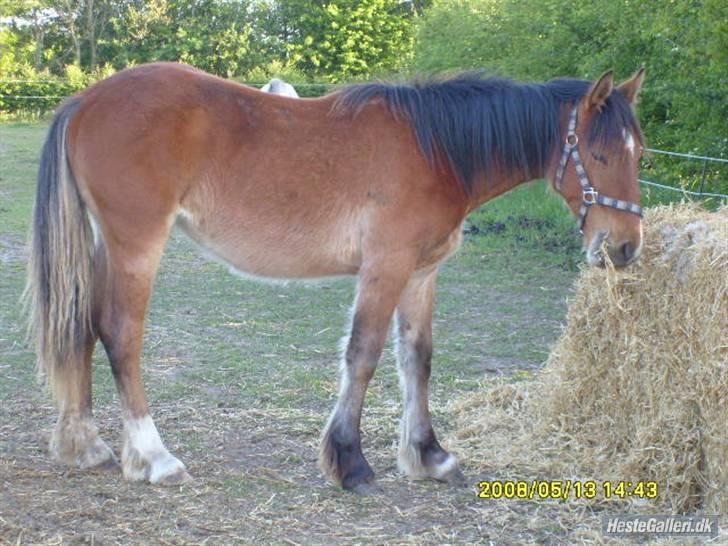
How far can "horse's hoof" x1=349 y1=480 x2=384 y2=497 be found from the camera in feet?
13.3

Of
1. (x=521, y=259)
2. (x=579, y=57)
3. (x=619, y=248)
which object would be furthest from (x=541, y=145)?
(x=579, y=57)

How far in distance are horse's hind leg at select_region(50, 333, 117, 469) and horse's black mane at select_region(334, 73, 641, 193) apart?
1.86 metres

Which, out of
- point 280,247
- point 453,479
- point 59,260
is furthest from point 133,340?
point 453,479

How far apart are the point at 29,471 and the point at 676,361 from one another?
10.2 ft

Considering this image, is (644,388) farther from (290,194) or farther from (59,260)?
(59,260)

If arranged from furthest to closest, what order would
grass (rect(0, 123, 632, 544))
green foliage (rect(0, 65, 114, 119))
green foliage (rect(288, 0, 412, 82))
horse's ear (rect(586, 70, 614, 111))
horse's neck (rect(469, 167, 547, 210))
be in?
green foliage (rect(288, 0, 412, 82)) → green foliage (rect(0, 65, 114, 119)) → horse's neck (rect(469, 167, 547, 210)) → horse's ear (rect(586, 70, 614, 111)) → grass (rect(0, 123, 632, 544))

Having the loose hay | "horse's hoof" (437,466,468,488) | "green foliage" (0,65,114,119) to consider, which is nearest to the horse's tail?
"horse's hoof" (437,466,468,488)

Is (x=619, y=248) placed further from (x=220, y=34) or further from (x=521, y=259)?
(x=220, y=34)

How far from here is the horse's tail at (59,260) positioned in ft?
13.5

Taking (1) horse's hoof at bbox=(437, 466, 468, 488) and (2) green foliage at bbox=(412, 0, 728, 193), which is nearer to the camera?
(1) horse's hoof at bbox=(437, 466, 468, 488)

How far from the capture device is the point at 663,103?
12.3 metres

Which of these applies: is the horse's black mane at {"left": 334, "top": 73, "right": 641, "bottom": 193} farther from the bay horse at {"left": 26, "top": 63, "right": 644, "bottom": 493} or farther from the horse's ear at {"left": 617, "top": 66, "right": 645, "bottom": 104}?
the horse's ear at {"left": 617, "top": 66, "right": 645, "bottom": 104}

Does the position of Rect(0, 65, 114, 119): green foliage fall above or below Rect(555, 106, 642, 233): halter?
below

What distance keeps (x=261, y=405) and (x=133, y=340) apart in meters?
1.32
